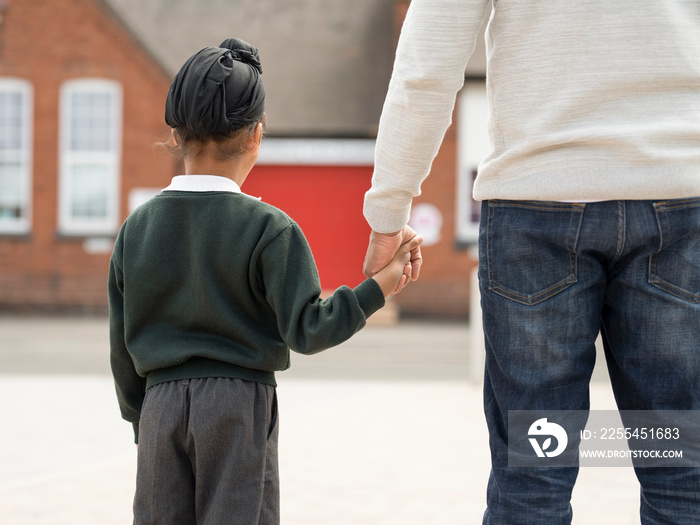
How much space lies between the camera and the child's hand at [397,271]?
233 cm

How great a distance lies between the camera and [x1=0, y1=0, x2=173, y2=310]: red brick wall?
1723 centimetres

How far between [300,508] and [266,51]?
15758mm

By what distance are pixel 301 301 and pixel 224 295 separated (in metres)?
0.20

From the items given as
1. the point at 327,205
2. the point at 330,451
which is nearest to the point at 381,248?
the point at 330,451

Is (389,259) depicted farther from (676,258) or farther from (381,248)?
(676,258)

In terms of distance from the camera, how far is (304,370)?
972cm

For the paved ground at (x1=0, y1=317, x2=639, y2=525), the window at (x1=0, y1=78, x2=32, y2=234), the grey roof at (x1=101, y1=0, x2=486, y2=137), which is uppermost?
the grey roof at (x1=101, y1=0, x2=486, y2=137)

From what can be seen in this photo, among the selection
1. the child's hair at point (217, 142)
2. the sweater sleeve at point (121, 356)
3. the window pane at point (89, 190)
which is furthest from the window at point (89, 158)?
the child's hair at point (217, 142)

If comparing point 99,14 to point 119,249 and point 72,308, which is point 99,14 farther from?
point 119,249

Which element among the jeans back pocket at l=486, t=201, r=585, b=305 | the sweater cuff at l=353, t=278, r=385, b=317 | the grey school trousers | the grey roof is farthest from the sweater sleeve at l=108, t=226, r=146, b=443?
the grey roof

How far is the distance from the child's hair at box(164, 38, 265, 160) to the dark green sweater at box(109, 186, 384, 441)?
5.5 inches

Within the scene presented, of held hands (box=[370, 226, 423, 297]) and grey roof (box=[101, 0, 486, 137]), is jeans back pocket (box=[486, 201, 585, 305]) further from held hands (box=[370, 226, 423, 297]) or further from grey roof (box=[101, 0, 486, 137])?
grey roof (box=[101, 0, 486, 137])

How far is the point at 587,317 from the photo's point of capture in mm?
1950

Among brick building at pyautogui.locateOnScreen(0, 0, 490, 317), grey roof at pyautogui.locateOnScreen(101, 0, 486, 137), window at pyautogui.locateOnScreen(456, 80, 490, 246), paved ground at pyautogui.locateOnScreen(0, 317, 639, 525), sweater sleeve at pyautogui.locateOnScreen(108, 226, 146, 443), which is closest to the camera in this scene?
sweater sleeve at pyautogui.locateOnScreen(108, 226, 146, 443)
